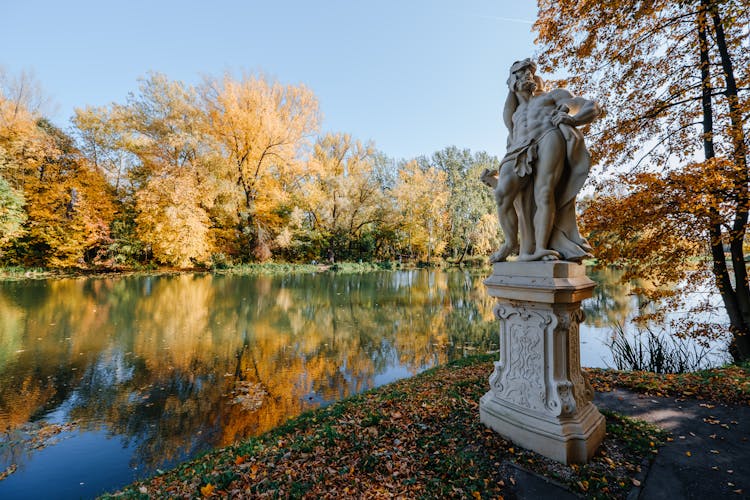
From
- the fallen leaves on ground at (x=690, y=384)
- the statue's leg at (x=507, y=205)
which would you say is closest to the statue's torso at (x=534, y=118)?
the statue's leg at (x=507, y=205)

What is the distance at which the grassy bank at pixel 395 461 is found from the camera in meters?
2.19

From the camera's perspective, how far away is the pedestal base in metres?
2.37

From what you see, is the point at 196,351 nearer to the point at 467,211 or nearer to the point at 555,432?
the point at 555,432

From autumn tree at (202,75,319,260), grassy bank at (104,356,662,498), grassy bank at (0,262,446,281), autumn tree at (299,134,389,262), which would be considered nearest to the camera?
grassy bank at (104,356,662,498)

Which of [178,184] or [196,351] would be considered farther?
[178,184]

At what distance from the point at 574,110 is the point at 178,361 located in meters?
7.06

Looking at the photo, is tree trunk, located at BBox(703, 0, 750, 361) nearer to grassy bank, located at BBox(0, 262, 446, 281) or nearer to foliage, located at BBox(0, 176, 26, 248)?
grassy bank, located at BBox(0, 262, 446, 281)

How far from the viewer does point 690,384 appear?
3.80 m

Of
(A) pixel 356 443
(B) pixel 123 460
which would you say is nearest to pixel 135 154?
(B) pixel 123 460

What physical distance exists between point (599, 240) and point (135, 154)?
25.5 metres

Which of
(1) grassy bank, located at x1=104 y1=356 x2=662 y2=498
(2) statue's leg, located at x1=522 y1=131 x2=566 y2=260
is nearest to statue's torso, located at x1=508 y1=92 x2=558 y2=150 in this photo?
(2) statue's leg, located at x1=522 y1=131 x2=566 y2=260

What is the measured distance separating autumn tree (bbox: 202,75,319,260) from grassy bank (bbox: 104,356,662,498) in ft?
64.5

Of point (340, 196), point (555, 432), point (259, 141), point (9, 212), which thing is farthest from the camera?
point (340, 196)

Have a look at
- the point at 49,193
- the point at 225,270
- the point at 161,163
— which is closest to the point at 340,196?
the point at 225,270
